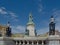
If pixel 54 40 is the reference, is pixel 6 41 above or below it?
below

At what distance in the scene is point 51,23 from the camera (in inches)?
1679

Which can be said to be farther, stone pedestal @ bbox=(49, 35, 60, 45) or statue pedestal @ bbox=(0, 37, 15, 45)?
statue pedestal @ bbox=(0, 37, 15, 45)

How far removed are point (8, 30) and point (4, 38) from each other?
5835mm

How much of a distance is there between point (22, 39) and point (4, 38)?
4.26 m

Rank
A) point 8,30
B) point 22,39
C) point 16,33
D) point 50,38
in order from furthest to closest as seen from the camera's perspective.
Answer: point 16,33 → point 8,30 → point 22,39 → point 50,38

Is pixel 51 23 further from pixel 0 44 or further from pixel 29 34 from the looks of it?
pixel 0 44

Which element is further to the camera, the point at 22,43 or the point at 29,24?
the point at 29,24

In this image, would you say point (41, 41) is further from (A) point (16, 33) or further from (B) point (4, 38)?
(A) point (16, 33)

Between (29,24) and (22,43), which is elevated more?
(29,24)

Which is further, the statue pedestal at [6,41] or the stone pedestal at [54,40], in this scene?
the statue pedestal at [6,41]

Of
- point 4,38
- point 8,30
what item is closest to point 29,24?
point 8,30

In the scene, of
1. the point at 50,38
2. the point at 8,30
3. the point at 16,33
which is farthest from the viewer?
the point at 16,33

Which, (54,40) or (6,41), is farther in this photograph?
(6,41)

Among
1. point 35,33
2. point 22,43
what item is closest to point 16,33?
point 35,33
